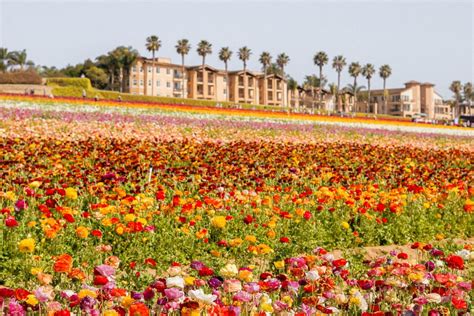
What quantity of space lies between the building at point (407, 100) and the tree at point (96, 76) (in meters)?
61.2

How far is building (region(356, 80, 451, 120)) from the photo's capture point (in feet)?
414


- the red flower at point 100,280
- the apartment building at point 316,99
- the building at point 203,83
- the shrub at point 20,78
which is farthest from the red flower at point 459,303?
the apartment building at point 316,99

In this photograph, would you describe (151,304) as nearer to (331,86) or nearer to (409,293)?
(409,293)

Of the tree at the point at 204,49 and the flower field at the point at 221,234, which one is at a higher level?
the tree at the point at 204,49

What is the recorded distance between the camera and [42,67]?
103 metres

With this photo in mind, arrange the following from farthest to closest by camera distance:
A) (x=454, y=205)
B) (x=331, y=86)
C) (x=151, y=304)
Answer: (x=331, y=86) < (x=454, y=205) < (x=151, y=304)

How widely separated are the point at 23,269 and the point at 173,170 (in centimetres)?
432

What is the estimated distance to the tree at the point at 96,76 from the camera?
83562 millimetres

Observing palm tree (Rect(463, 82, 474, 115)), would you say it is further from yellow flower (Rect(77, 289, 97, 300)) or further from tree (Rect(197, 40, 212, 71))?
yellow flower (Rect(77, 289, 97, 300))

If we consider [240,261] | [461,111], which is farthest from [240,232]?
[461,111]

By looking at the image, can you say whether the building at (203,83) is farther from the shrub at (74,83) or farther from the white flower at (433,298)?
the white flower at (433,298)

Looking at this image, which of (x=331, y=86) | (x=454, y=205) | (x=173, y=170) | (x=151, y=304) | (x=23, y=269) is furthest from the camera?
(x=331, y=86)

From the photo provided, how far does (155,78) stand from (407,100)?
58816 millimetres

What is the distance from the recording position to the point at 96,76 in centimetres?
8356
